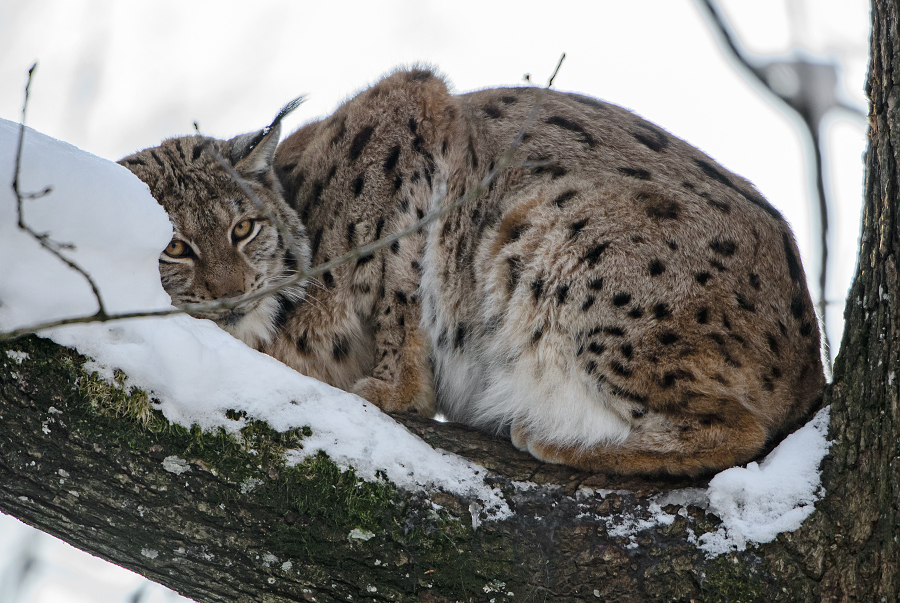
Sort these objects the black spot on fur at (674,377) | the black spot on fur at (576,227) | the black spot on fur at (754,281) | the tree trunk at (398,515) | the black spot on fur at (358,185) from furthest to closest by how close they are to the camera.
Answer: the black spot on fur at (358,185)
the black spot on fur at (576,227)
the black spot on fur at (754,281)
the black spot on fur at (674,377)
the tree trunk at (398,515)

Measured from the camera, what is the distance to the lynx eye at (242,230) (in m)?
4.11

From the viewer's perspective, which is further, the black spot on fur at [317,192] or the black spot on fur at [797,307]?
the black spot on fur at [317,192]

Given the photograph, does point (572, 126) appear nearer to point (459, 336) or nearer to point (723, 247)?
point (723, 247)

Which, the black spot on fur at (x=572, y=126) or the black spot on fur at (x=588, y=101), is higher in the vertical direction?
the black spot on fur at (x=588, y=101)

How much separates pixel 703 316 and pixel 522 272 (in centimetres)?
84

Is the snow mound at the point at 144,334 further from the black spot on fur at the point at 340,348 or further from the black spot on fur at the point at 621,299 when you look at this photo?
the black spot on fur at the point at 340,348

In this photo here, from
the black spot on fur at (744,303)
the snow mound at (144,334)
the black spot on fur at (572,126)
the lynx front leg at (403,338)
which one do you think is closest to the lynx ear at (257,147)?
the lynx front leg at (403,338)

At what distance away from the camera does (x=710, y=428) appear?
3.21 meters

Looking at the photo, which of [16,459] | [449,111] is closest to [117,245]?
[16,459]

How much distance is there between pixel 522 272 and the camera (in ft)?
12.0

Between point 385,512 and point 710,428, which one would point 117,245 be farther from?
point 710,428

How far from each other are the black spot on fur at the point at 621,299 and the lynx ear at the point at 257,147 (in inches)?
76.8

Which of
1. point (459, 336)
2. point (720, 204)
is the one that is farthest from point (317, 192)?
point (720, 204)

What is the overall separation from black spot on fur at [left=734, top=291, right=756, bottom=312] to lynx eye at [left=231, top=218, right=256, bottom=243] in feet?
8.13
